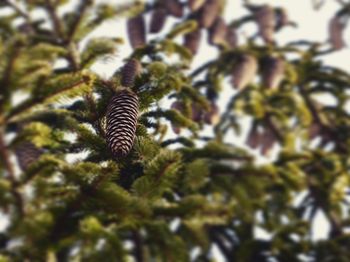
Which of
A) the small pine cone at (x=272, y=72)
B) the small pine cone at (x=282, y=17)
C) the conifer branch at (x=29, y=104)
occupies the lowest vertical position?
the conifer branch at (x=29, y=104)

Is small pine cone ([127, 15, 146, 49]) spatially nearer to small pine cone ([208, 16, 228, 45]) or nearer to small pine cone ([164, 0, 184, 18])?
small pine cone ([164, 0, 184, 18])

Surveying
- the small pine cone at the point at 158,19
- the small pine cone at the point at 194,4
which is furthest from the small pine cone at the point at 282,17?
the small pine cone at the point at 158,19

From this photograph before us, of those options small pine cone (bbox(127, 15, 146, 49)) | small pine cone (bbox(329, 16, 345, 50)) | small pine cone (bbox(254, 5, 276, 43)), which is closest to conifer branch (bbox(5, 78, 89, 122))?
small pine cone (bbox(127, 15, 146, 49))

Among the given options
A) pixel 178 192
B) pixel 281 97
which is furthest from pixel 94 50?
pixel 281 97

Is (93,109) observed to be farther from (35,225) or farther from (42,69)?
(42,69)

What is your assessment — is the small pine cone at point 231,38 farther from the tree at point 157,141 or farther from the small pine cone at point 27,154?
the small pine cone at point 27,154
